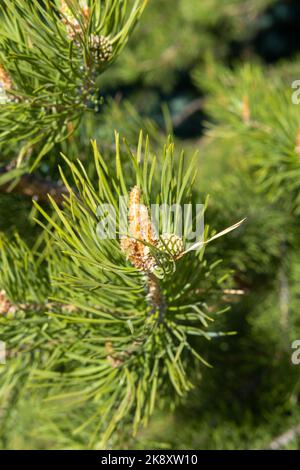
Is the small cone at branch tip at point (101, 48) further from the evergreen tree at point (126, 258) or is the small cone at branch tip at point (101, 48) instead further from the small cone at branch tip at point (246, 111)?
the small cone at branch tip at point (246, 111)

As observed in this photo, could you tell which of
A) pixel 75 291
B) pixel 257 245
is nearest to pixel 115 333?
pixel 75 291

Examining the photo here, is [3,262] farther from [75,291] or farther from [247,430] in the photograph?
[247,430]

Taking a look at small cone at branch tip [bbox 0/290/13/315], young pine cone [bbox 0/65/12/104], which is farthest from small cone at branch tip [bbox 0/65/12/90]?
small cone at branch tip [bbox 0/290/13/315]

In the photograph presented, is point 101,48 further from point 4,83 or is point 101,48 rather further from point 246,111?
point 246,111

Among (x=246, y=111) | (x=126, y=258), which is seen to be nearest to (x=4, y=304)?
(x=126, y=258)

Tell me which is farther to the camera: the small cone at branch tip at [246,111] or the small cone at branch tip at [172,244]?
the small cone at branch tip at [246,111]

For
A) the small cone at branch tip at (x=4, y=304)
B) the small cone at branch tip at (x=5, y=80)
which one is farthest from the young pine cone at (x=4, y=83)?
the small cone at branch tip at (x=4, y=304)

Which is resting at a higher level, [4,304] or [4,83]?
[4,83]

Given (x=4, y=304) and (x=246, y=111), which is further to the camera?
(x=246, y=111)

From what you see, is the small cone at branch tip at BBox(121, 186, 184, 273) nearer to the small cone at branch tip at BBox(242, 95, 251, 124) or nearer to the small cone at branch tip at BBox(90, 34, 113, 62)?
the small cone at branch tip at BBox(90, 34, 113, 62)

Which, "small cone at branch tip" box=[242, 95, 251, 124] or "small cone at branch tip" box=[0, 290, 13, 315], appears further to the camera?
"small cone at branch tip" box=[242, 95, 251, 124]
